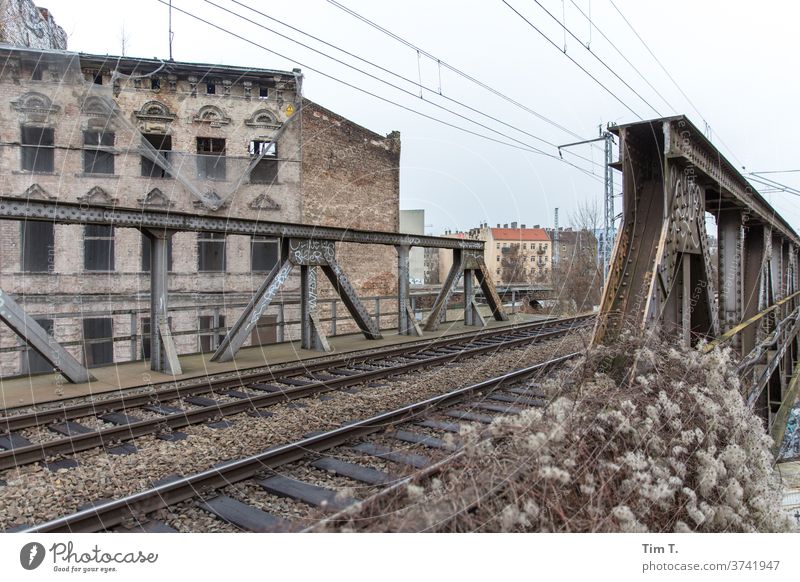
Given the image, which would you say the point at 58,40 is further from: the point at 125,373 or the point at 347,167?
the point at 125,373

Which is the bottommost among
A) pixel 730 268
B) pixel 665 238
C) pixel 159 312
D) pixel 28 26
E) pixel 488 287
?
pixel 159 312

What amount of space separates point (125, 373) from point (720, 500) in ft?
30.4

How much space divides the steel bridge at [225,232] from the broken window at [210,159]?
9.14m

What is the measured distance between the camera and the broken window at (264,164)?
2120 cm

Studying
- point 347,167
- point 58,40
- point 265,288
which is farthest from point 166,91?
point 265,288

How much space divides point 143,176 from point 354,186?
873 cm

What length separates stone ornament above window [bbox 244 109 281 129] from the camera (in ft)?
69.7

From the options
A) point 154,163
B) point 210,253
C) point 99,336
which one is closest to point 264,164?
point 154,163

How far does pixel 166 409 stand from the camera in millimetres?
7152

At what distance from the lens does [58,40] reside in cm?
2619

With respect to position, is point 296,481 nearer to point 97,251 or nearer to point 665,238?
point 665,238

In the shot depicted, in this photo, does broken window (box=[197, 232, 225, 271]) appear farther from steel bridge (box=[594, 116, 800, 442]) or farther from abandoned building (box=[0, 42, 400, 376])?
steel bridge (box=[594, 116, 800, 442])

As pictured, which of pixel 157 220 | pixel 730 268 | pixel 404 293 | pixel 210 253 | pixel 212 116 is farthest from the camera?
pixel 212 116

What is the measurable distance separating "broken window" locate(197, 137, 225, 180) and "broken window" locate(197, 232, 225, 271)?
7.37ft
